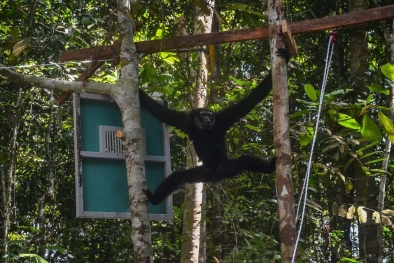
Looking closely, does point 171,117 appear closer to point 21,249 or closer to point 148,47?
point 148,47

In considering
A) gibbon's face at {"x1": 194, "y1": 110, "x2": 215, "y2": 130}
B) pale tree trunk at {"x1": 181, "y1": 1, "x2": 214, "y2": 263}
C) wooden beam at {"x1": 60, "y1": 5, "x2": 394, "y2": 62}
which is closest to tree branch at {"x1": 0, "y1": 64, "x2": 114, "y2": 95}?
wooden beam at {"x1": 60, "y1": 5, "x2": 394, "y2": 62}

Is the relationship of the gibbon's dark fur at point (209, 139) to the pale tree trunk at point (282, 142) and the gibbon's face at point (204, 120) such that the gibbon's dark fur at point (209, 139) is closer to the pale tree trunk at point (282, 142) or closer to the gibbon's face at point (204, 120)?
the gibbon's face at point (204, 120)

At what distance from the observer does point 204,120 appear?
7215mm

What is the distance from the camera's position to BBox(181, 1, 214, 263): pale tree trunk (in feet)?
25.0

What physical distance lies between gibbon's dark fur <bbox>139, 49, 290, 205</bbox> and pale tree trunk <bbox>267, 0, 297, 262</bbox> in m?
1.26

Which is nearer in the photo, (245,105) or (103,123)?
(103,123)

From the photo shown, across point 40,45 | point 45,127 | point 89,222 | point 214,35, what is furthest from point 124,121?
point 89,222

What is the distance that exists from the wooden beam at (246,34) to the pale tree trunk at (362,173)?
3.60 metres

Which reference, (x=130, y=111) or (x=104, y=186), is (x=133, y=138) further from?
(x=104, y=186)

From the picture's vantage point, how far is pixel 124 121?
597 centimetres

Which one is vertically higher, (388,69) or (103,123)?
(388,69)

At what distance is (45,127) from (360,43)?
6025 mm

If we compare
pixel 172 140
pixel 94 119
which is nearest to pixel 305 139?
pixel 94 119

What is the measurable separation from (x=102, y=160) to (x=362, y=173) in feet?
16.8
